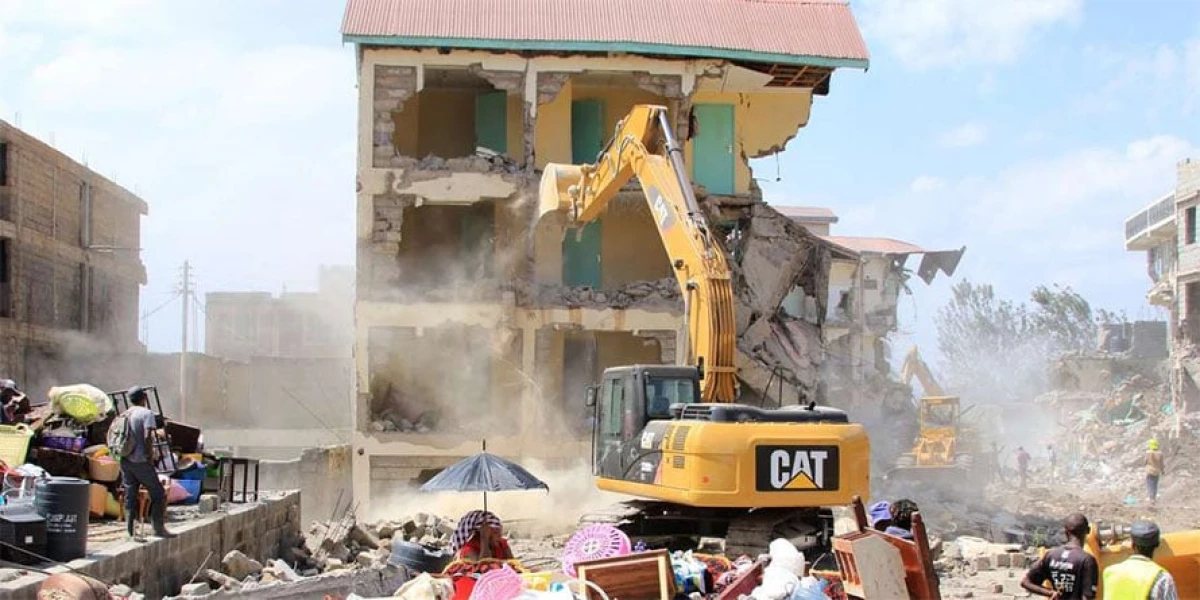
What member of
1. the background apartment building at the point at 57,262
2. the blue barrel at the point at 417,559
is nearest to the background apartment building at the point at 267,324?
the background apartment building at the point at 57,262

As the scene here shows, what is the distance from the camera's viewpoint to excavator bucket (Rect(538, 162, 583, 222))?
2319 cm

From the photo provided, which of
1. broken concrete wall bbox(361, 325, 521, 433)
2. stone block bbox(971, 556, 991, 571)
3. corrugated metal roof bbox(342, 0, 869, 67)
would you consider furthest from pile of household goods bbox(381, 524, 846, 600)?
corrugated metal roof bbox(342, 0, 869, 67)

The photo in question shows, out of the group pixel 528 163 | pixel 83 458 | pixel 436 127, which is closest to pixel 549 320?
pixel 528 163

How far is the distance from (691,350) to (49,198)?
23.1m

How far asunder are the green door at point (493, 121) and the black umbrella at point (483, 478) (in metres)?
13.9

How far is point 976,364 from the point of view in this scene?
63562mm

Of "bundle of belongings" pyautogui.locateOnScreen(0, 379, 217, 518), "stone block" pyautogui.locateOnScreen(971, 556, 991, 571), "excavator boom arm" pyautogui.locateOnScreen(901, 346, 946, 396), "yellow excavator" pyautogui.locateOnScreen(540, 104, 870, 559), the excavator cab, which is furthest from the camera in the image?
"excavator boom arm" pyautogui.locateOnScreen(901, 346, 946, 396)

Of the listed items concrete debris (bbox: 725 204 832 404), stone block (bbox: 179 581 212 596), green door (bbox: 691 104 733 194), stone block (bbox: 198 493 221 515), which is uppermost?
green door (bbox: 691 104 733 194)

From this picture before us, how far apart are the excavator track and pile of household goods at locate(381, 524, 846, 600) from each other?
13.6 feet

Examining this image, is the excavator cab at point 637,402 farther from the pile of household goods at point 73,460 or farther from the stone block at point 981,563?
the pile of household goods at point 73,460

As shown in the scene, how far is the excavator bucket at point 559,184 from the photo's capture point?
2319 centimetres

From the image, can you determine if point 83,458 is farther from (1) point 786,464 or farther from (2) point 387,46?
(2) point 387,46

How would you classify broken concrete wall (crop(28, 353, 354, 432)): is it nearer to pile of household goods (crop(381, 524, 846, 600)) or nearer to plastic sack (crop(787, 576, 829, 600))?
pile of household goods (crop(381, 524, 846, 600))

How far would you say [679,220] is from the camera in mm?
16969
